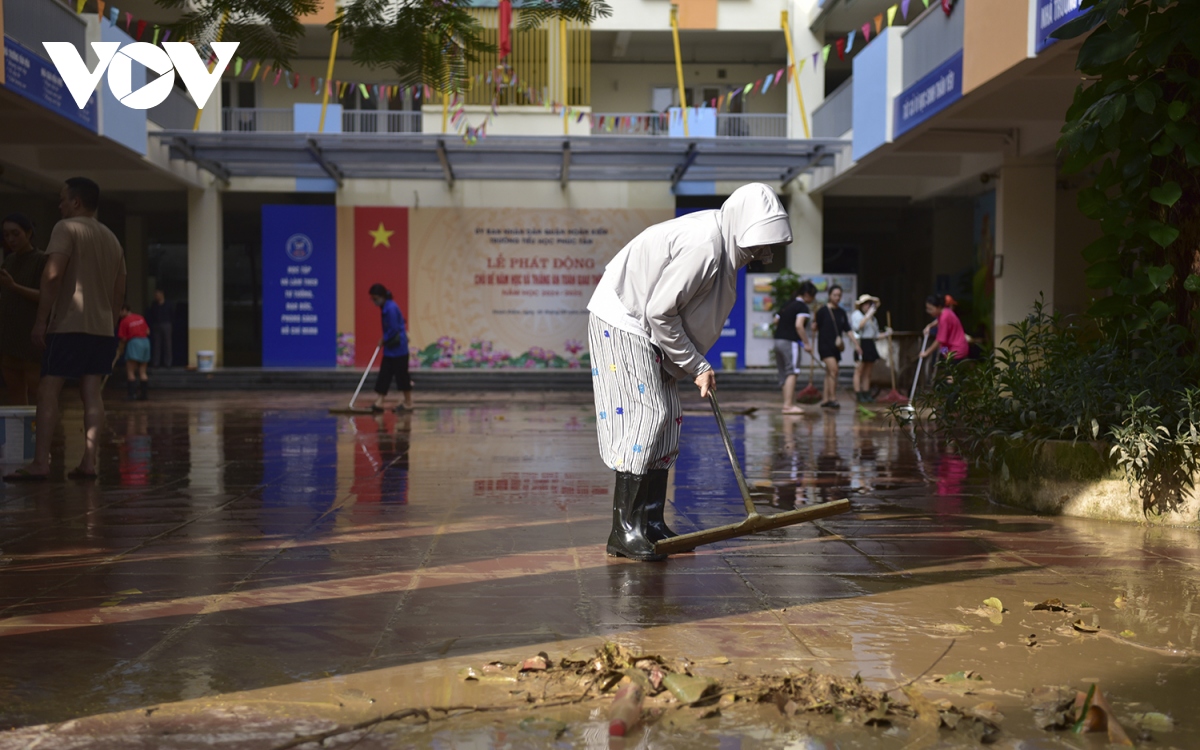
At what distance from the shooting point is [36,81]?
43.3 feet

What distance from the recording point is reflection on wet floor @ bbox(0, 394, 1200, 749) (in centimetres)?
296

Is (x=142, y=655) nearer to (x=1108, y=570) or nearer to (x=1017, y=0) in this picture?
(x=1108, y=570)

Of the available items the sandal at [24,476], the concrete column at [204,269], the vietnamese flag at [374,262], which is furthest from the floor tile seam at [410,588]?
the concrete column at [204,269]

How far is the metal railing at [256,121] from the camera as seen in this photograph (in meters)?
23.7

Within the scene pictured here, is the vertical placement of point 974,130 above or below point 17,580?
above

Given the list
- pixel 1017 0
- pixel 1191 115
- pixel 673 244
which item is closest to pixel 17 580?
pixel 673 244

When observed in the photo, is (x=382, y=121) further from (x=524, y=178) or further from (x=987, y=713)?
(x=987, y=713)

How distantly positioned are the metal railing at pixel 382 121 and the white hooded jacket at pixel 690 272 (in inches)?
770

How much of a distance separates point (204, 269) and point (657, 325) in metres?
20.5

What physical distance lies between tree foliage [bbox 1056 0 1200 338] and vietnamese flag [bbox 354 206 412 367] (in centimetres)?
1813

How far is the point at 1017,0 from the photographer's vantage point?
1093cm

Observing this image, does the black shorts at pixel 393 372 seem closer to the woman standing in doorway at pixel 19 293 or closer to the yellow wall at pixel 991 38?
the woman standing in doorway at pixel 19 293

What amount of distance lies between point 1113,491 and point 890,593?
230 centimetres

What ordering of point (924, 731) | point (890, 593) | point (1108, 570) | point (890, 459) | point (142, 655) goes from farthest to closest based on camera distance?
point (890, 459), point (1108, 570), point (890, 593), point (142, 655), point (924, 731)
